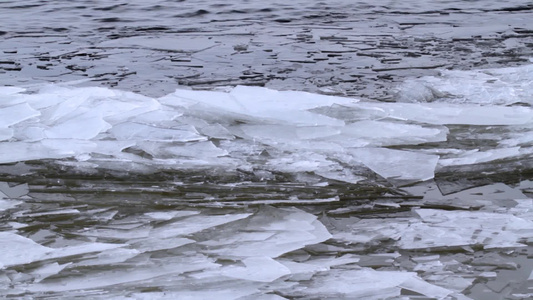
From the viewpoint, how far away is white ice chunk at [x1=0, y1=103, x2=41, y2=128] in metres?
2.45

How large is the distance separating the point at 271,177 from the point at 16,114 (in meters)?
1.19

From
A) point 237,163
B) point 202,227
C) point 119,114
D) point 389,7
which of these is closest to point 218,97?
point 119,114

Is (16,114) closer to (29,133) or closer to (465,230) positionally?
(29,133)

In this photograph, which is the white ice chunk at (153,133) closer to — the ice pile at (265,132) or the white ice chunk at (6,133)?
the ice pile at (265,132)

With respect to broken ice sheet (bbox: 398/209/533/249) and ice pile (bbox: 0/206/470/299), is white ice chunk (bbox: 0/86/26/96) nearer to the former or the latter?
ice pile (bbox: 0/206/470/299)

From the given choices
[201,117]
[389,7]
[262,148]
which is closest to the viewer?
[262,148]

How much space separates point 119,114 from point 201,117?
1.14 feet

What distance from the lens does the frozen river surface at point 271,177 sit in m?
1.54

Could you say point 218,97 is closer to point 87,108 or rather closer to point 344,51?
point 87,108

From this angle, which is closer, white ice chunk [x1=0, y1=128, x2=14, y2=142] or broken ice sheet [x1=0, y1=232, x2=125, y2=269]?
broken ice sheet [x1=0, y1=232, x2=125, y2=269]

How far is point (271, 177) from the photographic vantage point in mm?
2043

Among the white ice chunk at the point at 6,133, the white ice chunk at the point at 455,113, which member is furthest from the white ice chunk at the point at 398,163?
the white ice chunk at the point at 6,133

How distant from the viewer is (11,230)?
5.72 feet

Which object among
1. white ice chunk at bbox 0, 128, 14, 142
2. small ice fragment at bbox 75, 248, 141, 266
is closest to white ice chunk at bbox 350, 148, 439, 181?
small ice fragment at bbox 75, 248, 141, 266
